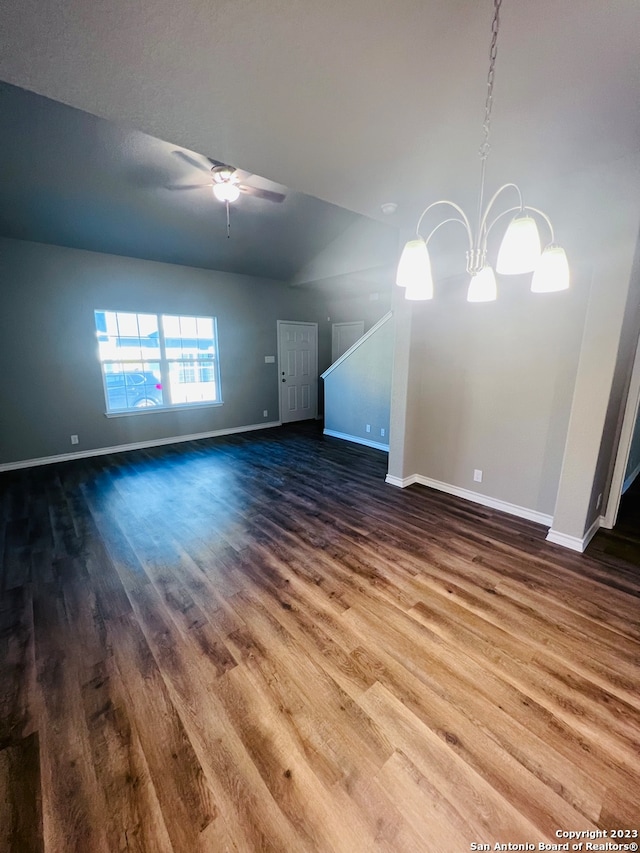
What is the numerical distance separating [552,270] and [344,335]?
632cm

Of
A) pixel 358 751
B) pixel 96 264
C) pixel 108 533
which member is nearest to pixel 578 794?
pixel 358 751

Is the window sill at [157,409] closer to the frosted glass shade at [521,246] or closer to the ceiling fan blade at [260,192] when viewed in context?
Answer: the ceiling fan blade at [260,192]

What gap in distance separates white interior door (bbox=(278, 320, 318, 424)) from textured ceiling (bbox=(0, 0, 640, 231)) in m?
4.51

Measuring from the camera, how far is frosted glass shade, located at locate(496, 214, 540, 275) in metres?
1.21

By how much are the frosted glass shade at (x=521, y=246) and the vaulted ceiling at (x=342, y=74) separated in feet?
3.03

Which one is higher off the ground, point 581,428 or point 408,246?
point 408,246

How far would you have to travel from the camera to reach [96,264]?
15.0ft

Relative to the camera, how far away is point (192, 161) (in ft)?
9.99

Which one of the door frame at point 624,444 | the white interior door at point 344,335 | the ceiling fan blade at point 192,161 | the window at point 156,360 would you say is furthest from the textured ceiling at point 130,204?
the door frame at point 624,444

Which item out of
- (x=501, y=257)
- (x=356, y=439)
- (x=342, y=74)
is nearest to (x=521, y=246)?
(x=501, y=257)

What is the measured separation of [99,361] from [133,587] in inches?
149

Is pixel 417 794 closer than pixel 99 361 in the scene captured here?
Yes

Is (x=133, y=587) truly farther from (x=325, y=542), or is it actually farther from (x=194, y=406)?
(x=194, y=406)

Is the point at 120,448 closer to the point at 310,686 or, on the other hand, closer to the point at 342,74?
the point at 310,686
